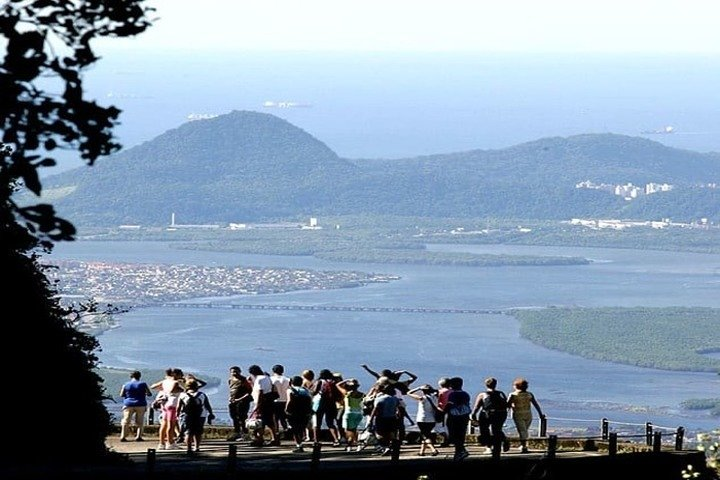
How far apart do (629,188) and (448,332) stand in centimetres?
9397

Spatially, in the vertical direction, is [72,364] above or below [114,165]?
below

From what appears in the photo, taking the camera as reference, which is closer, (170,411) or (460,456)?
(460,456)

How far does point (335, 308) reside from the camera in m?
111

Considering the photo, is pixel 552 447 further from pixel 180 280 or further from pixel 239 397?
pixel 180 280

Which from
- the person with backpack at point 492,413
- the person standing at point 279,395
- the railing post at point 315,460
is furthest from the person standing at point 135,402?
the railing post at point 315,460

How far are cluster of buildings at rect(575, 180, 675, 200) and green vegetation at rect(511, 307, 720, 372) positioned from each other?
249ft

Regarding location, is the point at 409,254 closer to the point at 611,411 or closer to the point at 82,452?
the point at 611,411

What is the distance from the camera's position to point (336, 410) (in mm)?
17844

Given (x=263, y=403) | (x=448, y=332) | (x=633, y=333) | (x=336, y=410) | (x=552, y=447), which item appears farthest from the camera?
(x=633, y=333)

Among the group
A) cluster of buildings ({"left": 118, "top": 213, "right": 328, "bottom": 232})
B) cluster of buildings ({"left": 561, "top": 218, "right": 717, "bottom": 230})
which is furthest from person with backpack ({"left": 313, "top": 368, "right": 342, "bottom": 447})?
cluster of buildings ({"left": 561, "top": 218, "right": 717, "bottom": 230})

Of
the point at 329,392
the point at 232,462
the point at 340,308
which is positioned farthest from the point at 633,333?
the point at 232,462

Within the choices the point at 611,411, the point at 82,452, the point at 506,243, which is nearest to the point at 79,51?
the point at 82,452

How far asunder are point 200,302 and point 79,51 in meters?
108

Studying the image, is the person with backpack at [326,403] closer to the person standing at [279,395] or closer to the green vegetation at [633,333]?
the person standing at [279,395]
